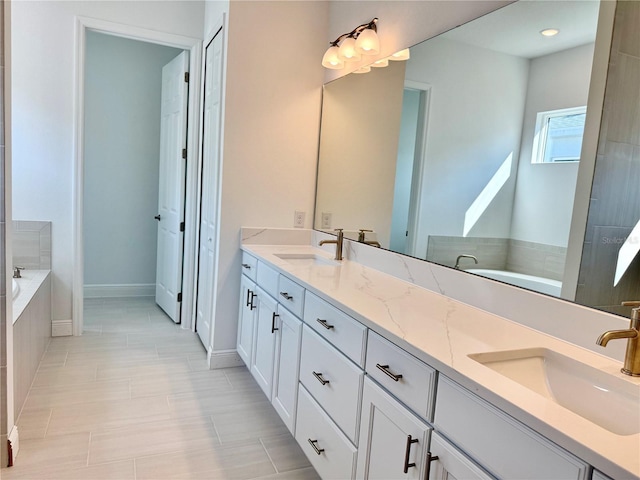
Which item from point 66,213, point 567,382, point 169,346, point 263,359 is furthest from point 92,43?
point 567,382

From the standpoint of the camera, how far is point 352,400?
152cm

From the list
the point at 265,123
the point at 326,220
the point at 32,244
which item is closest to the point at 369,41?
the point at 265,123

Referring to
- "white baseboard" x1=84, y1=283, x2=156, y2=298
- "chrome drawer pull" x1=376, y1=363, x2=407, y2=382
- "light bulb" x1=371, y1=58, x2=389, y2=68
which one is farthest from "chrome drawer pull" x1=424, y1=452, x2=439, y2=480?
"white baseboard" x1=84, y1=283, x2=156, y2=298

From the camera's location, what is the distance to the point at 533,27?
1.54m

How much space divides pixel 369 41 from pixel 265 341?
168cm

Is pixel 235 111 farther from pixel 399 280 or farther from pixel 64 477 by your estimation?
pixel 64 477

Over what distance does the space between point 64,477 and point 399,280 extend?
1.66m

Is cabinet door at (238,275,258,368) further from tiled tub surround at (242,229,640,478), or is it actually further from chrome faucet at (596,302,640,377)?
chrome faucet at (596,302,640,377)

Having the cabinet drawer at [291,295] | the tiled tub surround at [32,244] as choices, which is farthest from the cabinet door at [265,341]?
the tiled tub surround at [32,244]

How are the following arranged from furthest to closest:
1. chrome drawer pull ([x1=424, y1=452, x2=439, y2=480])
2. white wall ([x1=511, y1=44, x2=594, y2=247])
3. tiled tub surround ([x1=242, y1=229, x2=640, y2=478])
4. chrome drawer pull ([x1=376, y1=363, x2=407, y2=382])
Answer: white wall ([x1=511, y1=44, x2=594, y2=247]), chrome drawer pull ([x1=376, y1=363, x2=407, y2=382]), chrome drawer pull ([x1=424, y1=452, x2=439, y2=480]), tiled tub surround ([x1=242, y1=229, x2=640, y2=478])

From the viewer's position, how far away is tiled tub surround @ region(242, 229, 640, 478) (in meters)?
0.78

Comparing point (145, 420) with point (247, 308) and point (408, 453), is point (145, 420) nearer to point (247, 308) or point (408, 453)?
point (247, 308)

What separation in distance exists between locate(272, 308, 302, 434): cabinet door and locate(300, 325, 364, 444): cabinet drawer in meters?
0.08

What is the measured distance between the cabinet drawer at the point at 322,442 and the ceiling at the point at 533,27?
1.48m
